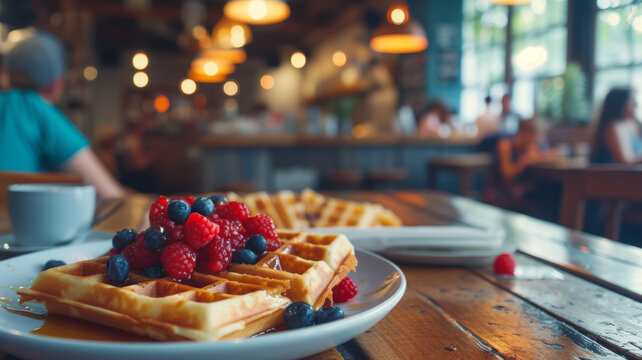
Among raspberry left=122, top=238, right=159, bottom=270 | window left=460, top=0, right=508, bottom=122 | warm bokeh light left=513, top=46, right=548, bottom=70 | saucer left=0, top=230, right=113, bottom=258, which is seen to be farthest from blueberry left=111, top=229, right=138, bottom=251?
window left=460, top=0, right=508, bottom=122

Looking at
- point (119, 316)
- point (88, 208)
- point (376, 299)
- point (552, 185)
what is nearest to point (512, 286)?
point (376, 299)

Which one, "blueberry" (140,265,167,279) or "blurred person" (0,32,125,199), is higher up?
"blurred person" (0,32,125,199)

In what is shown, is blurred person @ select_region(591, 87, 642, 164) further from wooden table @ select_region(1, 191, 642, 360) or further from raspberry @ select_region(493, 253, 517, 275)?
raspberry @ select_region(493, 253, 517, 275)

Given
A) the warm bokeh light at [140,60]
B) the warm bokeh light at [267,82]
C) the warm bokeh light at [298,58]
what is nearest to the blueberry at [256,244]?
the warm bokeh light at [298,58]

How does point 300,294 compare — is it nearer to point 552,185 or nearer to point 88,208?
point 88,208

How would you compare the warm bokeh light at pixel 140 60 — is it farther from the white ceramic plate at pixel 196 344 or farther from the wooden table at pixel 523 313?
the white ceramic plate at pixel 196 344

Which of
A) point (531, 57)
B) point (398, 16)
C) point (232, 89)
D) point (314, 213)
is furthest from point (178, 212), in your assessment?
point (232, 89)
